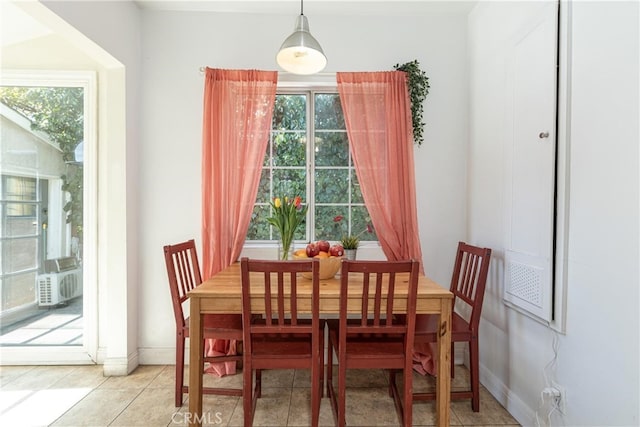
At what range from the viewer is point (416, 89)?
2.42 meters

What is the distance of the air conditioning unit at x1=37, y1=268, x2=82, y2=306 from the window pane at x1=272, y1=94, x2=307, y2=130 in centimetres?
203

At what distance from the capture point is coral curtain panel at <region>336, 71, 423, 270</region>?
→ 2375 mm

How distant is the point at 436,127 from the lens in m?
2.51

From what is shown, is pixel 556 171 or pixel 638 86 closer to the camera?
pixel 638 86

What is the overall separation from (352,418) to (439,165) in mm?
1945

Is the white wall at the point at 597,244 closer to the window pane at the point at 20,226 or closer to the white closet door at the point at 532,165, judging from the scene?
the white closet door at the point at 532,165

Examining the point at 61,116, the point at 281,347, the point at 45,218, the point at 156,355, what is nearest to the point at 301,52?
the point at 281,347

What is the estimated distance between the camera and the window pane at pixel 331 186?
261cm

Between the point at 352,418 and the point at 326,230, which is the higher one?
the point at 326,230

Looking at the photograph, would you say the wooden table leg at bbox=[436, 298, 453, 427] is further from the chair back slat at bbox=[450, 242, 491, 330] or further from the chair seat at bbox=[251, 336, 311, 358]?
the chair seat at bbox=[251, 336, 311, 358]

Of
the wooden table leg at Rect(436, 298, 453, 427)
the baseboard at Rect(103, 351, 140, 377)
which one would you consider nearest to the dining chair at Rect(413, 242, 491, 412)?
the wooden table leg at Rect(436, 298, 453, 427)

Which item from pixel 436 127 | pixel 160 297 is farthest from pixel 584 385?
pixel 160 297

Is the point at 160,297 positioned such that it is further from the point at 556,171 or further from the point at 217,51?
the point at 556,171

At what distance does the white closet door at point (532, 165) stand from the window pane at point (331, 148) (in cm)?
119
